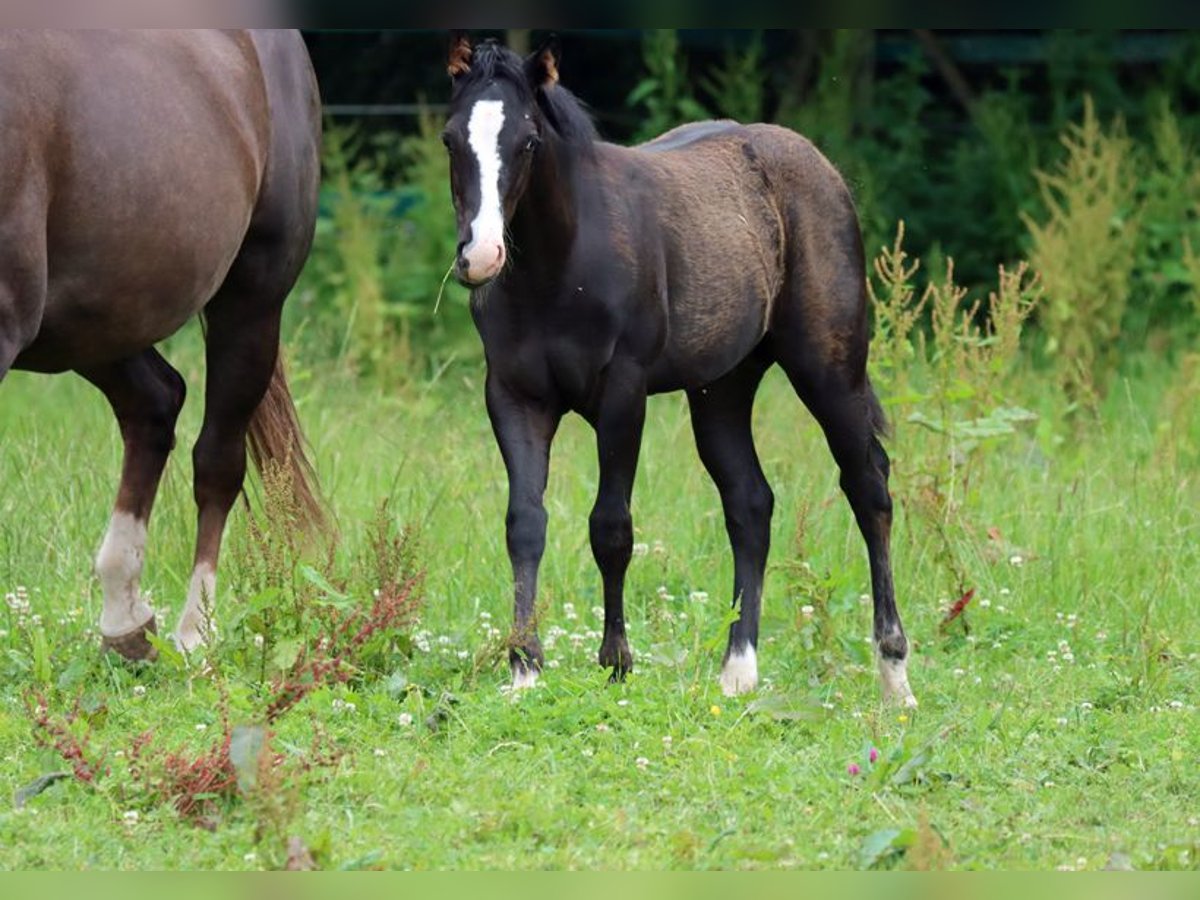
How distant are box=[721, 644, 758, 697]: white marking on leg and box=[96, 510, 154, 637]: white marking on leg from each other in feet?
5.66

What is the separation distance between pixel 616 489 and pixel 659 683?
0.53m

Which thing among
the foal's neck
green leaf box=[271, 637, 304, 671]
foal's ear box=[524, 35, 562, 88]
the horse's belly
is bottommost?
green leaf box=[271, 637, 304, 671]

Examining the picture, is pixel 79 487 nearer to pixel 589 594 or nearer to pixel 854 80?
pixel 589 594

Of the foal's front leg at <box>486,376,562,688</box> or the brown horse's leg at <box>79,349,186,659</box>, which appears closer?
the foal's front leg at <box>486,376,562,688</box>

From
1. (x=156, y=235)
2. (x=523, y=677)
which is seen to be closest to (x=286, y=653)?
(x=523, y=677)

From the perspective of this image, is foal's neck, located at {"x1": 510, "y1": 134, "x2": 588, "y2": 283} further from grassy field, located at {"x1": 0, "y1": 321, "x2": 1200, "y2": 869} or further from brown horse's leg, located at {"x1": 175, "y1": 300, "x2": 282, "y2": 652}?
brown horse's leg, located at {"x1": 175, "y1": 300, "x2": 282, "y2": 652}

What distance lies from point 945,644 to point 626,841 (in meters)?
2.46

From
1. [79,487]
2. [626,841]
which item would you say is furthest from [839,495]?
[626,841]

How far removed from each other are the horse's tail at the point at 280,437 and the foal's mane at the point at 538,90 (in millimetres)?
1614

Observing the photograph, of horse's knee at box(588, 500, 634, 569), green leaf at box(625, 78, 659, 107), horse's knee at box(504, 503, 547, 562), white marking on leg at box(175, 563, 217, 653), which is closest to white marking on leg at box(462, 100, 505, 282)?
horse's knee at box(504, 503, 547, 562)

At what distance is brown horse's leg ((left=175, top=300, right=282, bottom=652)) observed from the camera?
6.32 meters

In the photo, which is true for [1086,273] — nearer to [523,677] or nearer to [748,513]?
[748,513]

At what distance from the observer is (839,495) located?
7211 millimetres

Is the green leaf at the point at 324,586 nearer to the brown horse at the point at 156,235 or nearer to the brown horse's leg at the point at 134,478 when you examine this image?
the brown horse at the point at 156,235
